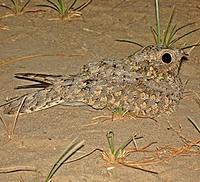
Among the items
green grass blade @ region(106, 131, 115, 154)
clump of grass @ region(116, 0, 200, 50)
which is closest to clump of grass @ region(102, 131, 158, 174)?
green grass blade @ region(106, 131, 115, 154)

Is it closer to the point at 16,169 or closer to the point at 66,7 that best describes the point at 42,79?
the point at 16,169

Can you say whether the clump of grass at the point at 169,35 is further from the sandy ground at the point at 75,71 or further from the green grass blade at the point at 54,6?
the green grass blade at the point at 54,6

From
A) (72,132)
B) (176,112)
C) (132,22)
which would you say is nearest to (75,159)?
(72,132)

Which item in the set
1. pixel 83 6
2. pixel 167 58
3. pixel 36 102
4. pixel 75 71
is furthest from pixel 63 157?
pixel 83 6

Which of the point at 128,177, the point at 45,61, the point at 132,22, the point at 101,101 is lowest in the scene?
the point at 128,177

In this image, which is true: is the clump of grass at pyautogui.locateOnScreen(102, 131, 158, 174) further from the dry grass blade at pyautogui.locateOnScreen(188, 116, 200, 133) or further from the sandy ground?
the dry grass blade at pyautogui.locateOnScreen(188, 116, 200, 133)

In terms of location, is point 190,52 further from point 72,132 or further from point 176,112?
point 72,132
